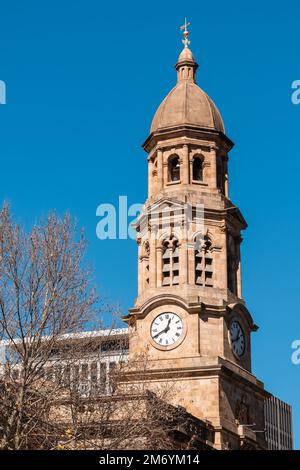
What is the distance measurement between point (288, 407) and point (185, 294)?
385 ft

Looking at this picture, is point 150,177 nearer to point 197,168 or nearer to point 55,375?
point 197,168

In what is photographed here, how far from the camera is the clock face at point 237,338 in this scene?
247 feet

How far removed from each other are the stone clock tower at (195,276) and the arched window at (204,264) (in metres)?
0.07

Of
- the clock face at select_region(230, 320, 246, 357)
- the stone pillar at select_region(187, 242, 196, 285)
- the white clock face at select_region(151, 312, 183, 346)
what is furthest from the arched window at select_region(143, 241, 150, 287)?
the clock face at select_region(230, 320, 246, 357)

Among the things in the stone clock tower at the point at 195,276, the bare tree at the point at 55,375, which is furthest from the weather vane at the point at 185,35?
the bare tree at the point at 55,375

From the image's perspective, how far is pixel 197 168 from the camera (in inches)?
3120

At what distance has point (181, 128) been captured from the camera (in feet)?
Result: 256

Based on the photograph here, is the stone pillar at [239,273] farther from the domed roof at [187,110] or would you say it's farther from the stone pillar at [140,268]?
the domed roof at [187,110]

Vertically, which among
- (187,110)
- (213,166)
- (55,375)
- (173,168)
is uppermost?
(187,110)

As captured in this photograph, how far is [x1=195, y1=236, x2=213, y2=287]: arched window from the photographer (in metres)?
75.1

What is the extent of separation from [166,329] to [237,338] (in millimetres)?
5628

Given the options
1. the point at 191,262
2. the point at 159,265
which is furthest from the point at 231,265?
the point at 159,265

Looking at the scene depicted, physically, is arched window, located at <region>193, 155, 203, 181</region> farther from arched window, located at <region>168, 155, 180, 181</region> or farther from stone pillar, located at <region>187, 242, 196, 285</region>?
stone pillar, located at <region>187, 242, 196, 285</region>
